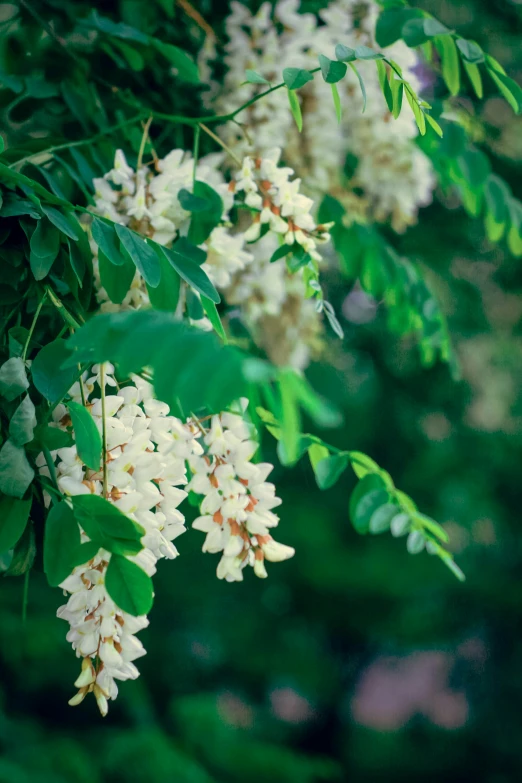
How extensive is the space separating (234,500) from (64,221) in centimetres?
24

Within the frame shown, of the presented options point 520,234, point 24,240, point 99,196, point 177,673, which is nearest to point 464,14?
point 520,234

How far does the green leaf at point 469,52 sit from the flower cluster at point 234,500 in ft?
1.42

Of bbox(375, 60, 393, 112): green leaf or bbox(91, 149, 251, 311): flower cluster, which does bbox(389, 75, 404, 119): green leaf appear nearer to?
bbox(375, 60, 393, 112): green leaf

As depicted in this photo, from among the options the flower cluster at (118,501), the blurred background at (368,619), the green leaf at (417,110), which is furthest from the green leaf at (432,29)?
the blurred background at (368,619)

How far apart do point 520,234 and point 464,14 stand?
88 cm

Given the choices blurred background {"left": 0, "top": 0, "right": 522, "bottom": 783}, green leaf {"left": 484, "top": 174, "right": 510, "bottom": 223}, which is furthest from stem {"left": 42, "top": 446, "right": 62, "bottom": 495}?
blurred background {"left": 0, "top": 0, "right": 522, "bottom": 783}

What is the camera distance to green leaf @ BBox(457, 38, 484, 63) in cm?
75

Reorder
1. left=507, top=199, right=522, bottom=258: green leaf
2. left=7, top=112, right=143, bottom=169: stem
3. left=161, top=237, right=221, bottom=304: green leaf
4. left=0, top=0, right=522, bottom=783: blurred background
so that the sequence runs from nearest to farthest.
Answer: left=161, top=237, right=221, bottom=304: green leaf, left=7, top=112, right=143, bottom=169: stem, left=507, top=199, right=522, bottom=258: green leaf, left=0, top=0, right=522, bottom=783: blurred background

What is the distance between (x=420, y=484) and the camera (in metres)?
2.99

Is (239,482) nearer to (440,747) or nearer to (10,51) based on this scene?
(10,51)

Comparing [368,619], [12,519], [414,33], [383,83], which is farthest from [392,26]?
[368,619]

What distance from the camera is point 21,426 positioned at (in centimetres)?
49

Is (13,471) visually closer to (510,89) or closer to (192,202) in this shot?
(192,202)

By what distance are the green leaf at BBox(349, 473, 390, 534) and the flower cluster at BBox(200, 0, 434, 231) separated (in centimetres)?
44
